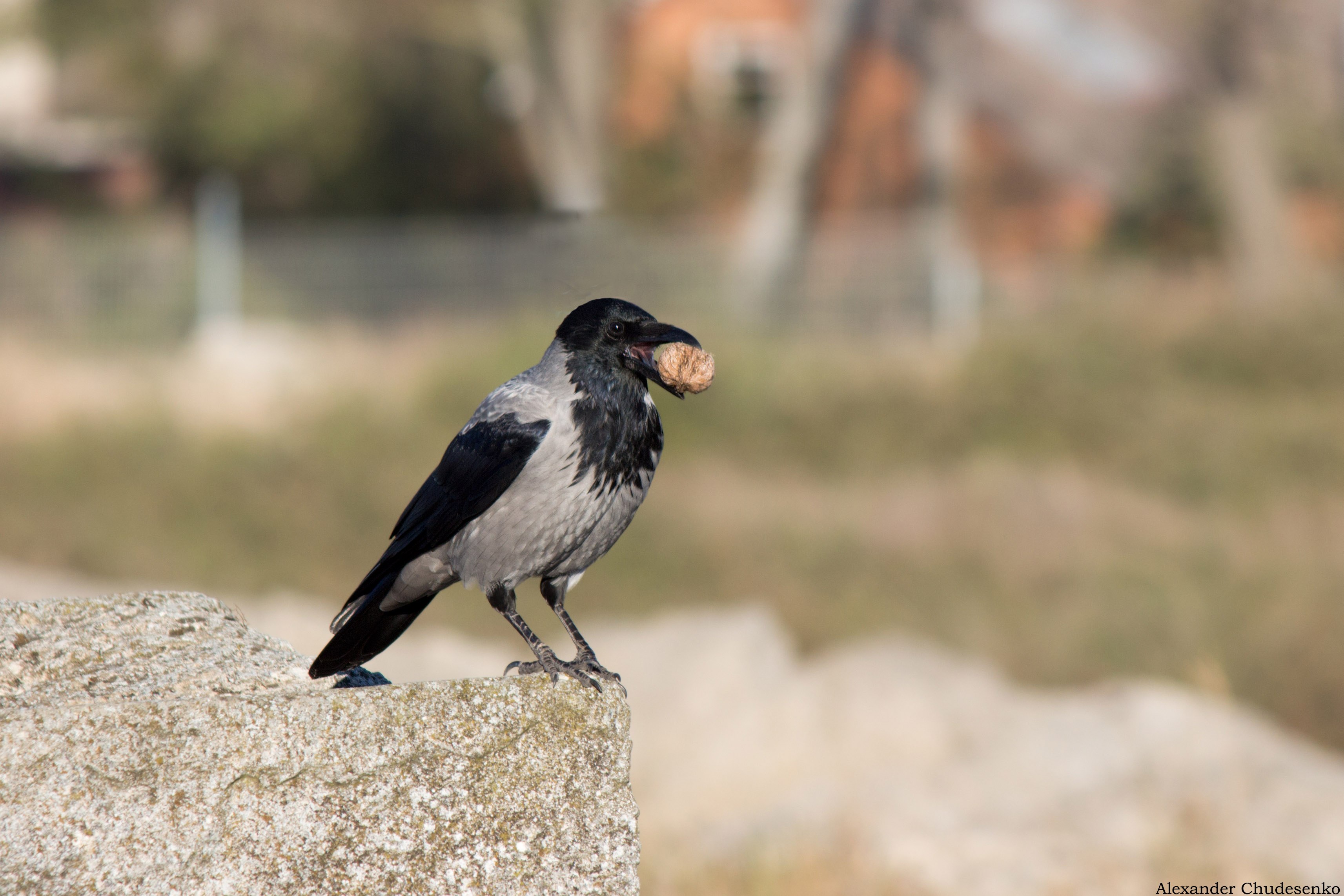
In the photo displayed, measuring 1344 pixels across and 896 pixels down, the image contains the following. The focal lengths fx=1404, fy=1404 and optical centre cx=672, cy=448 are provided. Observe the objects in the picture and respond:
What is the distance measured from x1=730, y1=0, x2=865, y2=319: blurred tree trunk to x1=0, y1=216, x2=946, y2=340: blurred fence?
0.29 meters

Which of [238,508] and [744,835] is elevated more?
[238,508]

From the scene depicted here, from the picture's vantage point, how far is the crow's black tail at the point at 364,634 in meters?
1.89

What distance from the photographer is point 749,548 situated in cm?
981

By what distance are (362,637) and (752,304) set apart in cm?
1621

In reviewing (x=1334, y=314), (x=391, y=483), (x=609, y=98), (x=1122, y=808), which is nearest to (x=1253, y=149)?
(x=1334, y=314)

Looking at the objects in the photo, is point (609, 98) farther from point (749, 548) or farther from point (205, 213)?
point (749, 548)

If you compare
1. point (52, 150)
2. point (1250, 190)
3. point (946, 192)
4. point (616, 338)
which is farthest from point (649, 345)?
point (52, 150)

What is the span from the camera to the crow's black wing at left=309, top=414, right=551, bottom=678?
1.90 m

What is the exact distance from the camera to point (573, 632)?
6.74ft

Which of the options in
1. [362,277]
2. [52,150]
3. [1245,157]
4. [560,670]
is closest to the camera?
[560,670]

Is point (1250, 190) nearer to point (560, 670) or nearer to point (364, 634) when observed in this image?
point (560, 670)

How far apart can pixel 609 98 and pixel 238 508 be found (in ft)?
59.0

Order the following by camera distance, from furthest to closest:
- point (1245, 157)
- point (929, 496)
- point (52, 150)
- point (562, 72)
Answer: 1. point (52, 150)
2. point (562, 72)
3. point (1245, 157)
4. point (929, 496)

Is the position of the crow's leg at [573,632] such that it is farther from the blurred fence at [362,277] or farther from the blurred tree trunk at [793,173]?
the blurred tree trunk at [793,173]
